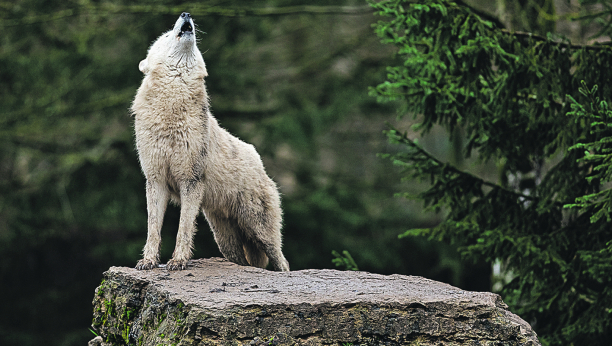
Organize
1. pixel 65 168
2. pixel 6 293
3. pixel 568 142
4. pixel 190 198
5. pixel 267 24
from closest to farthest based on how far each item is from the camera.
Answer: pixel 190 198, pixel 568 142, pixel 65 168, pixel 267 24, pixel 6 293

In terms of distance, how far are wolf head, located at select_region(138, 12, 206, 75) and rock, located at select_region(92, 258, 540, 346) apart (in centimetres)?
162

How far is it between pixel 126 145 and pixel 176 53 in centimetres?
675

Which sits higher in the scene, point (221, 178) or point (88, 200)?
point (221, 178)

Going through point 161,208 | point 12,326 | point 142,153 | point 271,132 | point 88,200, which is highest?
point 142,153

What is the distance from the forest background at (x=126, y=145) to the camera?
34.8 ft

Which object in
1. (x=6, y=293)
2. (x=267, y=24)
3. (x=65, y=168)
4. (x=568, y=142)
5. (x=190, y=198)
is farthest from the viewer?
(x=6, y=293)

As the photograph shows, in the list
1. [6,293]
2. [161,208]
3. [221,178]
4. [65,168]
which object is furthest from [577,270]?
[6,293]

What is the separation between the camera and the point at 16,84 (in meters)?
11.4

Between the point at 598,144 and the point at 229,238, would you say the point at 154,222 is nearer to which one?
the point at 229,238

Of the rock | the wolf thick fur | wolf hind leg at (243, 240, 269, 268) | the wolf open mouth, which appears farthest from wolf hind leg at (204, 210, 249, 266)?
the wolf open mouth

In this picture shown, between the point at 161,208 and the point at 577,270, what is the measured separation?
390 cm

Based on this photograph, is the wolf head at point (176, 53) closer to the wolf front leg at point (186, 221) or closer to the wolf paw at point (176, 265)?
the wolf front leg at point (186, 221)

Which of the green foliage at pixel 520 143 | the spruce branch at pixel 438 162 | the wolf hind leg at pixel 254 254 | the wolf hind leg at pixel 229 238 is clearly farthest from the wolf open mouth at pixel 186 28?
the spruce branch at pixel 438 162

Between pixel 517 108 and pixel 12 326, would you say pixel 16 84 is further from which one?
pixel 517 108
